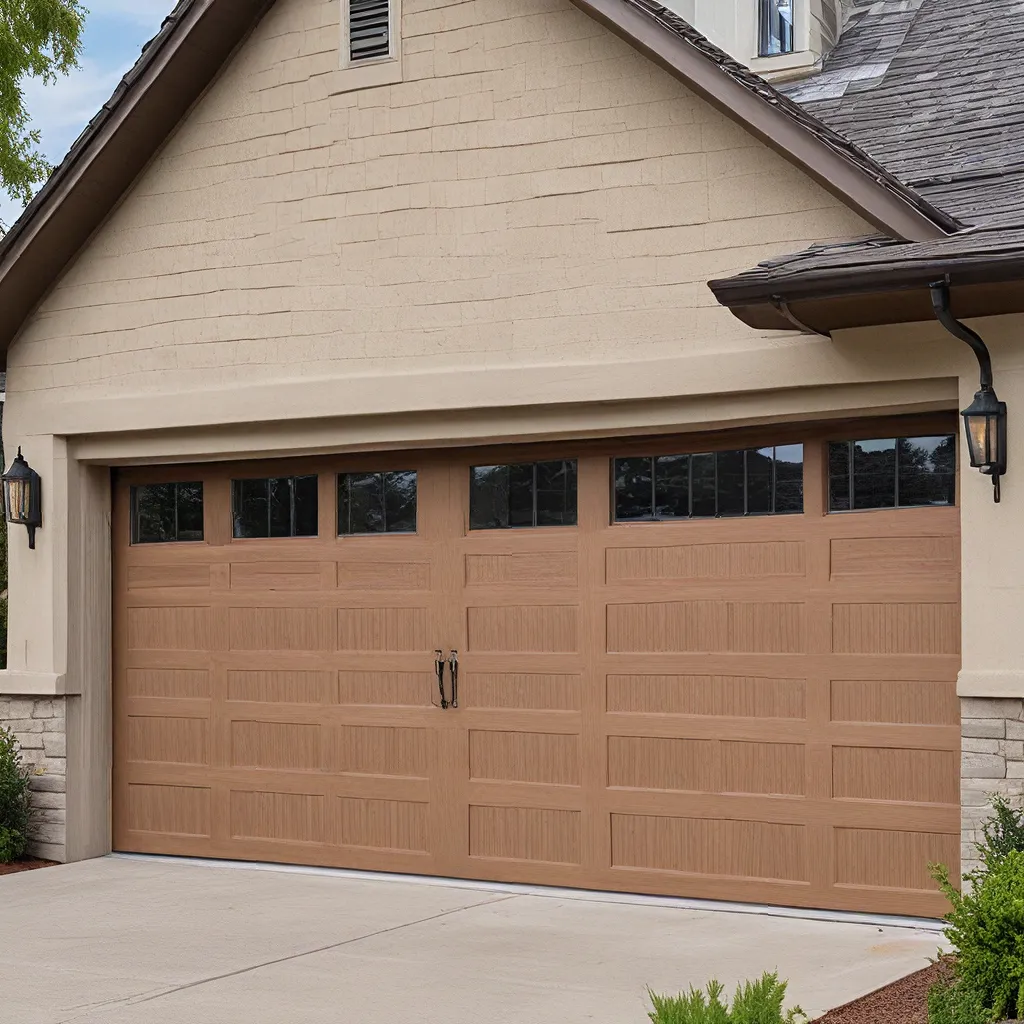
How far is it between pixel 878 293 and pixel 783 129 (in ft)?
4.03

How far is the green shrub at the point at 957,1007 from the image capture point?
17.1 ft

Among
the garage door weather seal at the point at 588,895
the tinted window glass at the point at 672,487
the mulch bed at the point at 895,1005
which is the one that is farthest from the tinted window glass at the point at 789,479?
the mulch bed at the point at 895,1005

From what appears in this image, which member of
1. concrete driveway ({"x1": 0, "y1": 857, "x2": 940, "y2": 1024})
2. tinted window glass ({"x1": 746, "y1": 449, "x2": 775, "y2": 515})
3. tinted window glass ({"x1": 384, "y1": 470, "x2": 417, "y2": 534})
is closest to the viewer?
concrete driveway ({"x1": 0, "y1": 857, "x2": 940, "y2": 1024})

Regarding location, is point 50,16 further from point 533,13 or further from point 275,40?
point 533,13

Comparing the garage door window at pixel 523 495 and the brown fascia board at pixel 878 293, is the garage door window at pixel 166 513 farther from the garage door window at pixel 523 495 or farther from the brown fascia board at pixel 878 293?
the brown fascia board at pixel 878 293

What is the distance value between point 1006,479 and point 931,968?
2.23 m

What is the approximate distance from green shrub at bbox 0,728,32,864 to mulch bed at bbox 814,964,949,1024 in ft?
19.1

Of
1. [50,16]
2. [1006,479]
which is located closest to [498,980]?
[1006,479]

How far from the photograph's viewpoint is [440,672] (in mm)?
9039

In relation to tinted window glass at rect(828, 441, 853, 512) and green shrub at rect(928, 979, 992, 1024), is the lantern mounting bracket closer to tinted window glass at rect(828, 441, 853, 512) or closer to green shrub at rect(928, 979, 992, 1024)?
tinted window glass at rect(828, 441, 853, 512)

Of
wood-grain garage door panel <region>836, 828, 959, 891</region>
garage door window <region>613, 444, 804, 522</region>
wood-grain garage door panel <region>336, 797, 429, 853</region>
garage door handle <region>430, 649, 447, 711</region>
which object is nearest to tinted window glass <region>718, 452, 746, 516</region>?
garage door window <region>613, 444, 804, 522</region>

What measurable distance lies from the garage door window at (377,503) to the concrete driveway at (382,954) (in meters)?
2.12

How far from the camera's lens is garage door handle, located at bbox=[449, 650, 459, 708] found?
899 centimetres

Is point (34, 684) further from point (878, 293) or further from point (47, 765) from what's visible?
point (878, 293)
